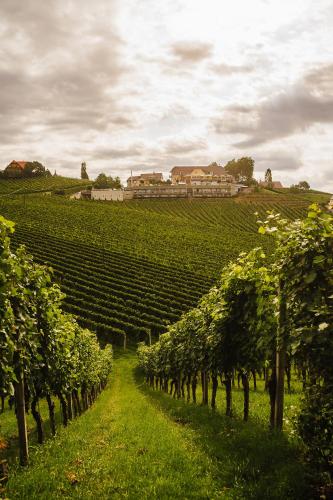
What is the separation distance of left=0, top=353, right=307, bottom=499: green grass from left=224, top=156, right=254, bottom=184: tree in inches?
7145

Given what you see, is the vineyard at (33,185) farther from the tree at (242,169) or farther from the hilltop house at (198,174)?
the tree at (242,169)

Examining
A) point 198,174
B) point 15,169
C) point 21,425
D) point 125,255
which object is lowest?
point 21,425

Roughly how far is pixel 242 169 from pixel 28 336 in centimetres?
18702

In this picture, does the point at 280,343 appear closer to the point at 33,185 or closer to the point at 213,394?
the point at 213,394

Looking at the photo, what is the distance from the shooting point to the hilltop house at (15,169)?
486ft

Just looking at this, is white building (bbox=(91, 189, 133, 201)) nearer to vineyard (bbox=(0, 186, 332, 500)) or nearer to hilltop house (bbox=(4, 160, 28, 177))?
hilltop house (bbox=(4, 160, 28, 177))

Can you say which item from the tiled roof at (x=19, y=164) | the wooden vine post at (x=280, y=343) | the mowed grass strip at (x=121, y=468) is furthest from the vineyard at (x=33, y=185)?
the wooden vine post at (x=280, y=343)

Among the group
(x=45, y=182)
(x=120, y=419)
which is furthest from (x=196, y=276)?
(x=45, y=182)

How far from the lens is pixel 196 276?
50.8m

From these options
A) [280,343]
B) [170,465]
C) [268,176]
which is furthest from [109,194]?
[280,343]

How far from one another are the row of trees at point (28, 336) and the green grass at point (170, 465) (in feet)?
3.89

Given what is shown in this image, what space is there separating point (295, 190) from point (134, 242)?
10543 cm

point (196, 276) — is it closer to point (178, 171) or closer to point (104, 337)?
point (104, 337)

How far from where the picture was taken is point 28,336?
7.19 meters
